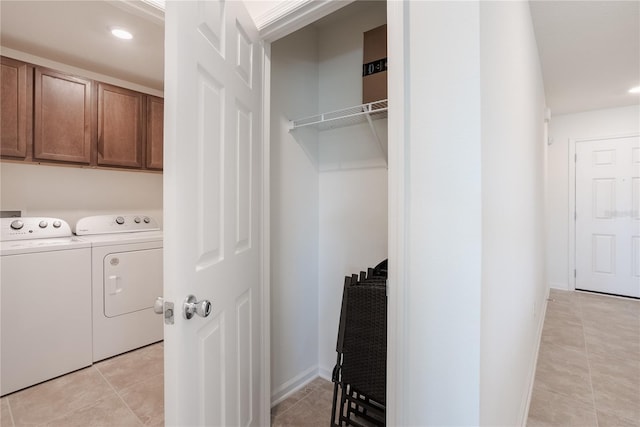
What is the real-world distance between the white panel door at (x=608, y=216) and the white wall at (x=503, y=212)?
3257 mm

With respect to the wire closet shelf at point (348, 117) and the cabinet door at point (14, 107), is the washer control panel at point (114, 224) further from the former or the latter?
the wire closet shelf at point (348, 117)

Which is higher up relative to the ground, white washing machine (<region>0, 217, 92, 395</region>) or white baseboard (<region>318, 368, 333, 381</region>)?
white washing machine (<region>0, 217, 92, 395</region>)

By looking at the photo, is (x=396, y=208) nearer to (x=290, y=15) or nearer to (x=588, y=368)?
(x=290, y=15)

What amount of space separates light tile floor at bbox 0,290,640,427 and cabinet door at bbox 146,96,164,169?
5.63 feet

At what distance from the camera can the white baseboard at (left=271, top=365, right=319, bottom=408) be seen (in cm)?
182

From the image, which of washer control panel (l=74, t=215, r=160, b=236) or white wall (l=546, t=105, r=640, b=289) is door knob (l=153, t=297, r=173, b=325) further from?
white wall (l=546, t=105, r=640, b=289)

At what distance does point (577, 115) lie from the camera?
4.03 metres

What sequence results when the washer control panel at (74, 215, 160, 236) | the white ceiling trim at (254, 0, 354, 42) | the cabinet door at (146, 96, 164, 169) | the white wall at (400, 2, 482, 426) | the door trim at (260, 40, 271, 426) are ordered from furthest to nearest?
the cabinet door at (146, 96, 164, 169) < the washer control panel at (74, 215, 160, 236) < the door trim at (260, 40, 271, 426) < the white ceiling trim at (254, 0, 354, 42) < the white wall at (400, 2, 482, 426)

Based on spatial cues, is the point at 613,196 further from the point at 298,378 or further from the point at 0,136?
the point at 0,136

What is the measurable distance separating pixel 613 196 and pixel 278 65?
4495 millimetres

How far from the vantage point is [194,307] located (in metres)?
0.87

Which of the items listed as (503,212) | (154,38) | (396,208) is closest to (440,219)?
(396,208)

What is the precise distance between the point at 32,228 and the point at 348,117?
2513mm

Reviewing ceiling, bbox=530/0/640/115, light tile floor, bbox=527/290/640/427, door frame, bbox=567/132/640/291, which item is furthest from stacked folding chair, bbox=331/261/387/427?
door frame, bbox=567/132/640/291
